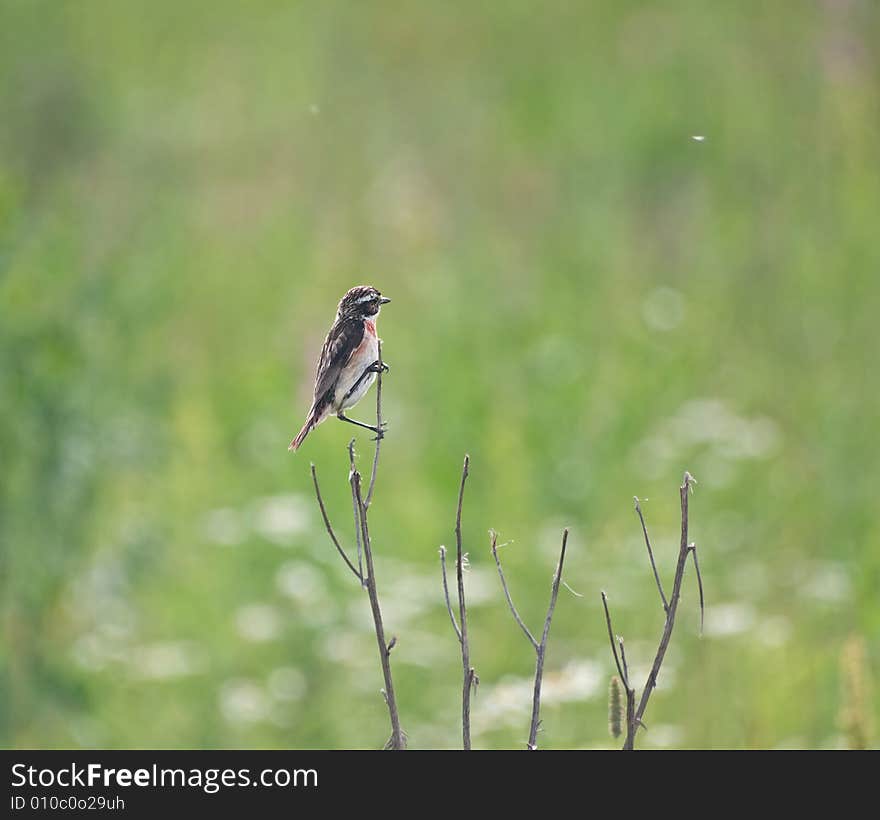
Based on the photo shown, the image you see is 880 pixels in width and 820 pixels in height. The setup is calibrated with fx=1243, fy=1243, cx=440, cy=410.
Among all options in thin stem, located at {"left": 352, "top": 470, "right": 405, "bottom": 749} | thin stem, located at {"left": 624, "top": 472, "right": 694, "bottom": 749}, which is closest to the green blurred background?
Answer: thin stem, located at {"left": 624, "top": 472, "right": 694, "bottom": 749}

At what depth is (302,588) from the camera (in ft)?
16.2

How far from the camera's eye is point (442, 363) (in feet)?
21.5

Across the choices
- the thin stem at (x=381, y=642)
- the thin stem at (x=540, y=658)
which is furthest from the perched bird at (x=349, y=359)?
the thin stem at (x=540, y=658)

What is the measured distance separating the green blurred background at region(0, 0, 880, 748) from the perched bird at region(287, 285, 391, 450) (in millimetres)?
1336

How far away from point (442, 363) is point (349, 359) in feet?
15.8

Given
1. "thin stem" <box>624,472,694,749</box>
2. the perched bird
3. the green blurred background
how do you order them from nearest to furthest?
"thin stem" <box>624,472,694,749</box> < the perched bird < the green blurred background

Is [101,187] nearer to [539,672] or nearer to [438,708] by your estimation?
[438,708]

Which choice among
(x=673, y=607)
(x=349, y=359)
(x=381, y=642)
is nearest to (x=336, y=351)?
(x=349, y=359)

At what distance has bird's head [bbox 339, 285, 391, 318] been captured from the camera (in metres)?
1.75

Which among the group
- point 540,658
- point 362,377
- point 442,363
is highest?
point 442,363

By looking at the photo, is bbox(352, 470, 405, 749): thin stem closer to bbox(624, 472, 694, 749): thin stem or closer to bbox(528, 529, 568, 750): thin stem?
bbox(528, 529, 568, 750): thin stem

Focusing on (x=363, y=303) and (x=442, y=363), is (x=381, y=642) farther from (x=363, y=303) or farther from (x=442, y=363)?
(x=442, y=363)

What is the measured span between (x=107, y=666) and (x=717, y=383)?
4.00m

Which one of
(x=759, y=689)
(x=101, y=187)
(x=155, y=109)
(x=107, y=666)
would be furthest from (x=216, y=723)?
(x=155, y=109)
